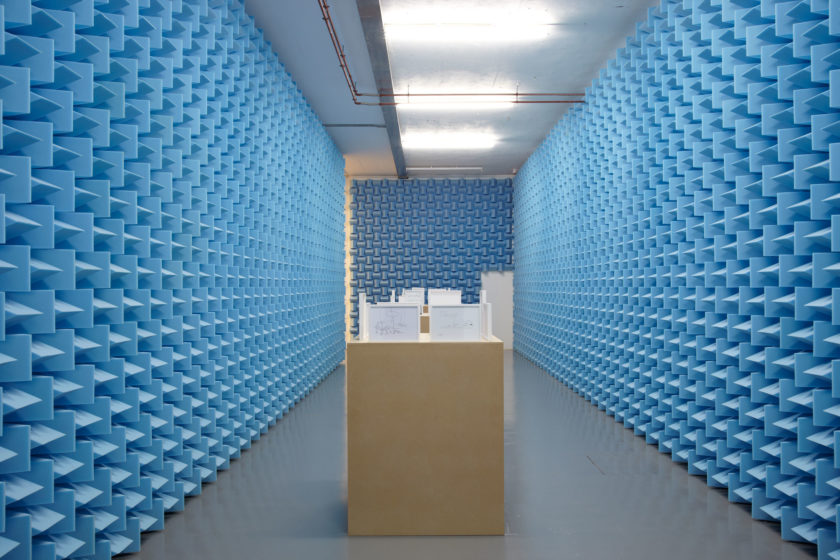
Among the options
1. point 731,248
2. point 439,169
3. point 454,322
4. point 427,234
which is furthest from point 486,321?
point 427,234

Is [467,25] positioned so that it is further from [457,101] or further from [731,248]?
[731,248]

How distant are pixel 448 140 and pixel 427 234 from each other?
3.00 meters

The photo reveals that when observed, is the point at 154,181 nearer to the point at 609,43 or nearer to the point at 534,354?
the point at 609,43

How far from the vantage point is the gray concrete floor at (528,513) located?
2.89 m

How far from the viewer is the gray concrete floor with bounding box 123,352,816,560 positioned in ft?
9.48

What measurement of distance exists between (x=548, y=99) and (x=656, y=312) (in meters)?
3.72

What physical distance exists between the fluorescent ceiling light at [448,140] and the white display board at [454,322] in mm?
6402

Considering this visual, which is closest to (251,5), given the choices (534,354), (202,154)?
(202,154)

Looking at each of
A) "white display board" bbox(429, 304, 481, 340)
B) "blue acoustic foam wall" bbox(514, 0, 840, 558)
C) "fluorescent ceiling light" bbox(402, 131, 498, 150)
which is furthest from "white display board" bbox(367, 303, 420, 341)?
"fluorescent ceiling light" bbox(402, 131, 498, 150)

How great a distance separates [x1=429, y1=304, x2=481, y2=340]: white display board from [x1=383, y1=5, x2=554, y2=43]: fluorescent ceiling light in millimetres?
3179

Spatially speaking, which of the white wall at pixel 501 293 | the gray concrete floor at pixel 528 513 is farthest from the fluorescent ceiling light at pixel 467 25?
the white wall at pixel 501 293

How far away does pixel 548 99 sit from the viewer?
750 cm

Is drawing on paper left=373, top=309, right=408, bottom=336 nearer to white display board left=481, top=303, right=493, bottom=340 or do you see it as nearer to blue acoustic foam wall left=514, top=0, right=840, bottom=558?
white display board left=481, top=303, right=493, bottom=340

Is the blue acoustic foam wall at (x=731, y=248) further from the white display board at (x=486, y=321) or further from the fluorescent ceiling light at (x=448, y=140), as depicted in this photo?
the fluorescent ceiling light at (x=448, y=140)
